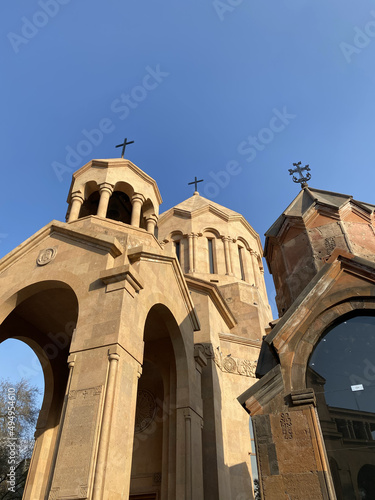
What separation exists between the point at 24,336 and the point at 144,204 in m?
6.67

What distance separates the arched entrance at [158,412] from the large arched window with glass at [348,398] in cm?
422

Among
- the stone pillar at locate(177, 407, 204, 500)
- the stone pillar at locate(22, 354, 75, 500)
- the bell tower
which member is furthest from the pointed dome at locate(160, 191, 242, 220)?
the stone pillar at locate(177, 407, 204, 500)

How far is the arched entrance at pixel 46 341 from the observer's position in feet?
31.5

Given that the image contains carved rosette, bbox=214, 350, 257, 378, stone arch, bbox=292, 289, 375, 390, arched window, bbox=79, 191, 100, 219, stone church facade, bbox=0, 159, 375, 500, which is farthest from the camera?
arched window, bbox=79, 191, 100, 219

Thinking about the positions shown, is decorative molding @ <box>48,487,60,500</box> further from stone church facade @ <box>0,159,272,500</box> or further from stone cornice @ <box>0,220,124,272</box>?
stone cornice @ <box>0,220,124,272</box>

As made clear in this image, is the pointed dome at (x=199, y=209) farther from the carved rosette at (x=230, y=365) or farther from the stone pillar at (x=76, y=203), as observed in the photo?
the carved rosette at (x=230, y=365)

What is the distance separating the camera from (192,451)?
28.4 ft

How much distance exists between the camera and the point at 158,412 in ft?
36.1

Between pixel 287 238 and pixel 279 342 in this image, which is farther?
pixel 287 238

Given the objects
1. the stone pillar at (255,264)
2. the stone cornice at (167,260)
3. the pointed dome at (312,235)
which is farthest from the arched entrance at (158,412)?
the stone pillar at (255,264)

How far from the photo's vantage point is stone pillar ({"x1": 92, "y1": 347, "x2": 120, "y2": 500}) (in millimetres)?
5180

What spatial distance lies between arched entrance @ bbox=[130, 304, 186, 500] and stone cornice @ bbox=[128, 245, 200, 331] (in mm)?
897

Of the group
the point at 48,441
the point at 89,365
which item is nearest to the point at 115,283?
the point at 89,365

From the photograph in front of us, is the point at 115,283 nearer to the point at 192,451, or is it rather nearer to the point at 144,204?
the point at 192,451
